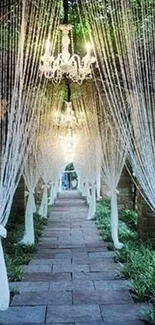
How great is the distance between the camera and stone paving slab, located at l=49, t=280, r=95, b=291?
5.78 m

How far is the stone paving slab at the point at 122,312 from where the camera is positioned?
180 inches

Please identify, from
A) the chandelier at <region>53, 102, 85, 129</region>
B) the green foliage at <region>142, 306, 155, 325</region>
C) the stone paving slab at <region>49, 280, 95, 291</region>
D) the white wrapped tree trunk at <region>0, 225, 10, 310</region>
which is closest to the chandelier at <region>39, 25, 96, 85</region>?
the white wrapped tree trunk at <region>0, 225, 10, 310</region>

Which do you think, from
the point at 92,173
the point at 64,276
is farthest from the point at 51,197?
the point at 64,276

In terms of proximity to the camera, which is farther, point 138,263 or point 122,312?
point 138,263

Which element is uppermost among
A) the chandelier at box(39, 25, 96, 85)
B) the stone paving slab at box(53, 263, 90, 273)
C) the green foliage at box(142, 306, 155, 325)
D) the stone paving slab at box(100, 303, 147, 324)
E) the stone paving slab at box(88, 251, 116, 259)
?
the chandelier at box(39, 25, 96, 85)

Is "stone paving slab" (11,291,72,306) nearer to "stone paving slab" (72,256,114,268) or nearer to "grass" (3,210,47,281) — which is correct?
"grass" (3,210,47,281)

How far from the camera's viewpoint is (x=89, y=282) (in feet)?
20.0

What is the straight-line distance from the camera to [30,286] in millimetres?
5898

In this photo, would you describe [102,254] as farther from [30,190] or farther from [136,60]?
[136,60]

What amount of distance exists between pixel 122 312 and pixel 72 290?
1022mm

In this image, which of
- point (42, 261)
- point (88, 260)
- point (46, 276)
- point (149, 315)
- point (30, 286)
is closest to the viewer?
point (149, 315)

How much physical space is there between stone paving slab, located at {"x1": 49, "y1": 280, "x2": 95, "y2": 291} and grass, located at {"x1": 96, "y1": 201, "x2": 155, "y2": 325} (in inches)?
20.4

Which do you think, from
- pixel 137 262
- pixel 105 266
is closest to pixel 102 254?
pixel 105 266

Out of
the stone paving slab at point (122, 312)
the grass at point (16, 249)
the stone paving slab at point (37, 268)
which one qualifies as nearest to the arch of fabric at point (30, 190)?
the grass at point (16, 249)
